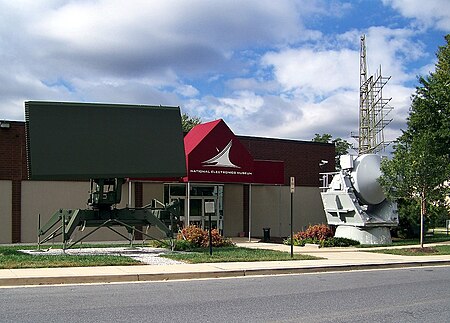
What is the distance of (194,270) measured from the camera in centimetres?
1563

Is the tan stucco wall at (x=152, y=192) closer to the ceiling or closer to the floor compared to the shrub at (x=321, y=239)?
closer to the ceiling

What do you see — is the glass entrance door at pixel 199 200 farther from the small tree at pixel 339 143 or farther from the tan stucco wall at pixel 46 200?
the small tree at pixel 339 143

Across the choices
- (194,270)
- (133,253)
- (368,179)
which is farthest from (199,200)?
(194,270)

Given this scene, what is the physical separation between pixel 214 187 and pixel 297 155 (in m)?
6.07

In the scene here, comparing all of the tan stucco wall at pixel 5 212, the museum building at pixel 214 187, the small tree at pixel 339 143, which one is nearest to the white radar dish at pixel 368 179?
the museum building at pixel 214 187

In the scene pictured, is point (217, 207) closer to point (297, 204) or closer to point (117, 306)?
point (297, 204)

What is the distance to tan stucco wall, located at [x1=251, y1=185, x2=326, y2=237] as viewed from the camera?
34.6m

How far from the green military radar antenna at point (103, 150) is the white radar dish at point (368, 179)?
9.73 meters

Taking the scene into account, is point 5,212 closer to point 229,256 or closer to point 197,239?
point 197,239

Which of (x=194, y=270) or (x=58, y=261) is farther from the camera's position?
(x=58, y=261)

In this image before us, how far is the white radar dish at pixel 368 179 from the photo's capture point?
27.6 m

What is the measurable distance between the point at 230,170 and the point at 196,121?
54683 mm

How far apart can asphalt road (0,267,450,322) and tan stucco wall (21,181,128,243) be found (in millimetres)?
15421

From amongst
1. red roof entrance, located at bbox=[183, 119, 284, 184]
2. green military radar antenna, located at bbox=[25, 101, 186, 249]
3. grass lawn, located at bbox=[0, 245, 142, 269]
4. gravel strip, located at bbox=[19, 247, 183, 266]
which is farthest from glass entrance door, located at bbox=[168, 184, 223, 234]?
grass lawn, located at bbox=[0, 245, 142, 269]
